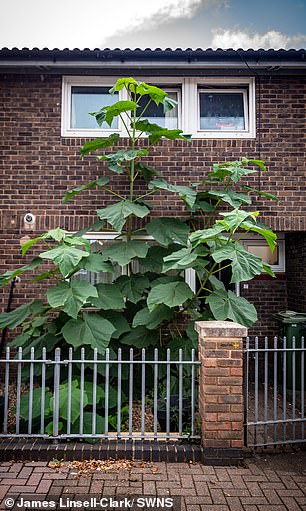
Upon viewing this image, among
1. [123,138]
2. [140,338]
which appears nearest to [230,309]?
[140,338]

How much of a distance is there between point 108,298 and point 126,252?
2.24 ft

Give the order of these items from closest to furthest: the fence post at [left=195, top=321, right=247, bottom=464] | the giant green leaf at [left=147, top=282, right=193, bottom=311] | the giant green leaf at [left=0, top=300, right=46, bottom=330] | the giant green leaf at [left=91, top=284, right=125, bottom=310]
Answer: the fence post at [left=195, top=321, right=247, bottom=464] < the giant green leaf at [left=147, top=282, right=193, bottom=311] < the giant green leaf at [left=91, top=284, right=125, bottom=310] < the giant green leaf at [left=0, top=300, right=46, bottom=330]

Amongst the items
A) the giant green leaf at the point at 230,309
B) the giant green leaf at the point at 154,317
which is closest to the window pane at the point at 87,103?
the giant green leaf at the point at 154,317

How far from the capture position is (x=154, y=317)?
4.90 metres

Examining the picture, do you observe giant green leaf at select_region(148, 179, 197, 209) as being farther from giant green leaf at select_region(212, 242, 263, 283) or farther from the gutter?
the gutter

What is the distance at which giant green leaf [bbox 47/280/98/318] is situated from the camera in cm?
427

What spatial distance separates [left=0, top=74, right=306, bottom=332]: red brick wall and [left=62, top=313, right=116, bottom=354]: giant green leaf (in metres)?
2.04

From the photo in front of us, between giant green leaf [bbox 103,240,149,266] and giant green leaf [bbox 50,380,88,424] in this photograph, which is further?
giant green leaf [bbox 103,240,149,266]

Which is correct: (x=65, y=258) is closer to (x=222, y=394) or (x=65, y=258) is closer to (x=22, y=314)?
(x=22, y=314)

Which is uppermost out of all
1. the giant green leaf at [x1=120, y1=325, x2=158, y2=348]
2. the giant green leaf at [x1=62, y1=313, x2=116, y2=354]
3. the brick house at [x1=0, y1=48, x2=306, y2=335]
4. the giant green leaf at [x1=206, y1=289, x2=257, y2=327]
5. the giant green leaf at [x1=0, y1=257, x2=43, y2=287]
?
the brick house at [x1=0, y1=48, x2=306, y2=335]

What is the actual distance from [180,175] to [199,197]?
0.61m

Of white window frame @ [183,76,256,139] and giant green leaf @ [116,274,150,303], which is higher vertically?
white window frame @ [183,76,256,139]

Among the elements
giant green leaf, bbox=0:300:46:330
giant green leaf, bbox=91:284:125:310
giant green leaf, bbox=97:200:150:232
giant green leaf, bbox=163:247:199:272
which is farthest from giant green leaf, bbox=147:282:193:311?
giant green leaf, bbox=0:300:46:330

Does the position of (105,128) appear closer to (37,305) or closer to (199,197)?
(199,197)
